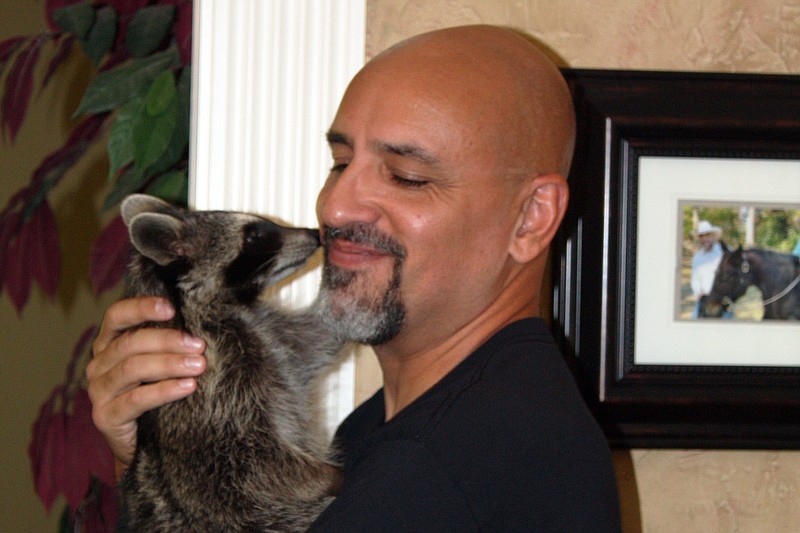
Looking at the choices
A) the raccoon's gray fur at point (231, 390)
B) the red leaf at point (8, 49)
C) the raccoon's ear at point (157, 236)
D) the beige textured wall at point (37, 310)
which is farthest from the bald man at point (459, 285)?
the beige textured wall at point (37, 310)

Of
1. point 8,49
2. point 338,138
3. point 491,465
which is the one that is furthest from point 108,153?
point 491,465

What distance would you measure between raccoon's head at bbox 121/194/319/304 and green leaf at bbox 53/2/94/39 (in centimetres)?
41

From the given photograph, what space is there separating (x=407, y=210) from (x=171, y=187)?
0.94 m

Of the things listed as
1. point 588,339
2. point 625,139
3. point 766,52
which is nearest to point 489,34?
point 625,139

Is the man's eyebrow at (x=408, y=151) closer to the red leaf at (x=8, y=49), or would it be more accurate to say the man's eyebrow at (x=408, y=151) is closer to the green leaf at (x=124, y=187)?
the green leaf at (x=124, y=187)

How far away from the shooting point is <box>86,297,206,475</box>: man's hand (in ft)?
5.50

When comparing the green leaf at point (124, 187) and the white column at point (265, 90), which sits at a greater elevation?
the white column at point (265, 90)

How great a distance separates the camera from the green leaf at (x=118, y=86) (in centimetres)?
198

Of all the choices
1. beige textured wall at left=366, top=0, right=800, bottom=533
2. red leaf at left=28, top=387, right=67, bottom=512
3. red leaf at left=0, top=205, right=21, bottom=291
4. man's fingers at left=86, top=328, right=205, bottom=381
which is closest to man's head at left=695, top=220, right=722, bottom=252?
beige textured wall at left=366, top=0, right=800, bottom=533

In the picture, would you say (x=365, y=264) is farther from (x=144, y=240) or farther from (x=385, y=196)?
(x=144, y=240)

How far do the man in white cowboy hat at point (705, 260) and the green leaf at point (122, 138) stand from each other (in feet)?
4.01

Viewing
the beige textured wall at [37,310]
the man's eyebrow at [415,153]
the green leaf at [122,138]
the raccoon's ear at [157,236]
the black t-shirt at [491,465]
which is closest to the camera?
the black t-shirt at [491,465]

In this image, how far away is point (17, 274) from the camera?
2223 mm

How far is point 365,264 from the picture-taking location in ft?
4.50
